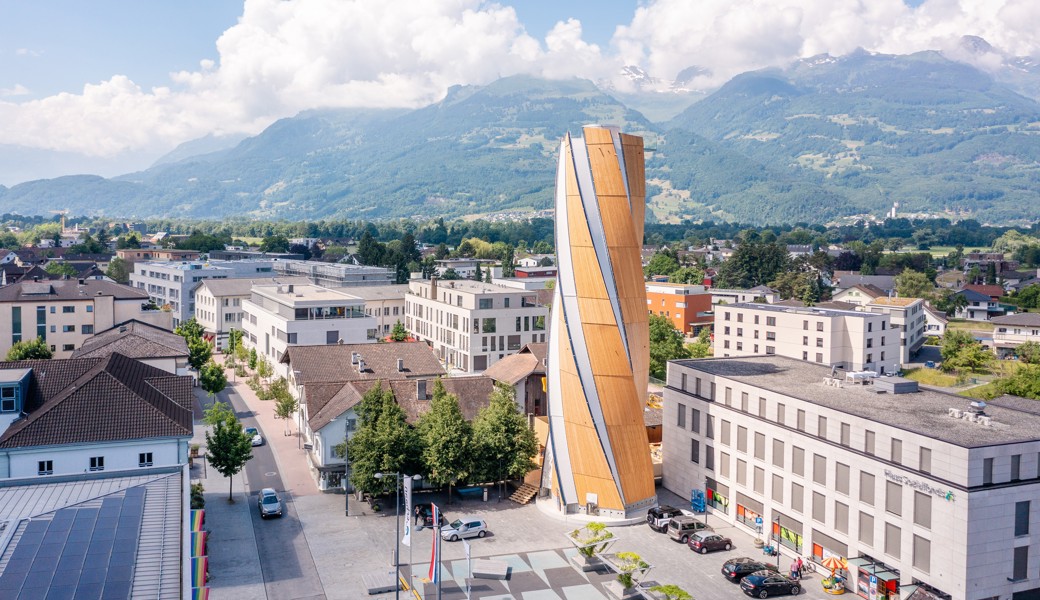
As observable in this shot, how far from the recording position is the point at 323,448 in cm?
4741

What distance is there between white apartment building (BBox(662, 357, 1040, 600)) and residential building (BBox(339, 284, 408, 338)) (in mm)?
62500

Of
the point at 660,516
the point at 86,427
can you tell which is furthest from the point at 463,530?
the point at 86,427

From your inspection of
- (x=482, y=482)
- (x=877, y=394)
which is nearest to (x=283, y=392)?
(x=482, y=482)

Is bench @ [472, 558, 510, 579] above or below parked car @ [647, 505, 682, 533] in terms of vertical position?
below

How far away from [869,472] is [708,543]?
8.41 metres

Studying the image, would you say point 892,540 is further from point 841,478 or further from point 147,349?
point 147,349

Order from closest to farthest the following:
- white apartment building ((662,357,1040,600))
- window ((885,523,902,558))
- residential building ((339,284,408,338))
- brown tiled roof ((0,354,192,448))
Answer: white apartment building ((662,357,1040,600)) < window ((885,523,902,558)) < brown tiled roof ((0,354,192,448)) < residential building ((339,284,408,338))

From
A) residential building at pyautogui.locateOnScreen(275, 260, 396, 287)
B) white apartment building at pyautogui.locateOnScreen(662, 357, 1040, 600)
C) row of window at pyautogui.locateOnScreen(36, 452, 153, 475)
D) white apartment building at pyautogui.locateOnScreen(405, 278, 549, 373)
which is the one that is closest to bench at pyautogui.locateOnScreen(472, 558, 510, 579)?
white apartment building at pyautogui.locateOnScreen(662, 357, 1040, 600)

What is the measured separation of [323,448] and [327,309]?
105ft

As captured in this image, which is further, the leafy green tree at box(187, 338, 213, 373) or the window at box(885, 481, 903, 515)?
the leafy green tree at box(187, 338, 213, 373)

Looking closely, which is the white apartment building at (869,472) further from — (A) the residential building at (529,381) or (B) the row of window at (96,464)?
(B) the row of window at (96,464)

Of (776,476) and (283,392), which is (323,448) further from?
(776,476)

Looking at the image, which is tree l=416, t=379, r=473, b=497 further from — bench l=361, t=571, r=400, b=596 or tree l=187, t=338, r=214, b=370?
tree l=187, t=338, r=214, b=370

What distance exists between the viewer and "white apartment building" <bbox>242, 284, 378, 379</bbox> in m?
76.2
